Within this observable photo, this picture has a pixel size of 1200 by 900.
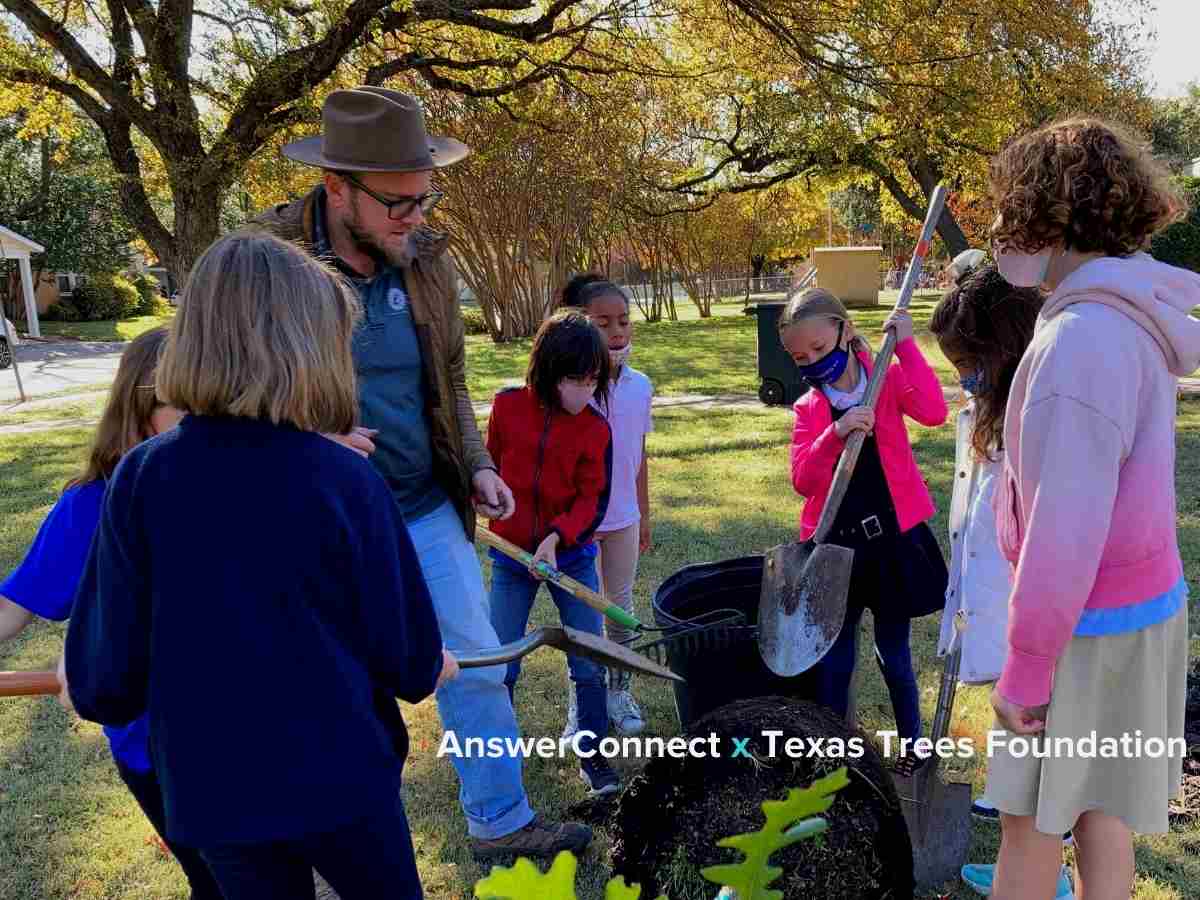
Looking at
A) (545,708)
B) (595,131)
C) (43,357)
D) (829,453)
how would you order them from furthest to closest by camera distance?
1. (43,357)
2. (595,131)
3. (545,708)
4. (829,453)

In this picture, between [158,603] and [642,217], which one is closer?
[158,603]

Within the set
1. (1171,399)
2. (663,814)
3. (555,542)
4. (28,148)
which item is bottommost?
(663,814)

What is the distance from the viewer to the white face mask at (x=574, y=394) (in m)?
3.15

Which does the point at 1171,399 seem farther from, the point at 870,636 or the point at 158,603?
the point at 870,636

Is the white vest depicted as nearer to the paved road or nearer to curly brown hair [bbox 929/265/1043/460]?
curly brown hair [bbox 929/265/1043/460]

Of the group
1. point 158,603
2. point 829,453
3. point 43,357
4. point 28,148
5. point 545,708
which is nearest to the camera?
point 158,603

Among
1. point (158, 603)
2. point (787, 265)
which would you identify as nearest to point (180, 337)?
point (158, 603)

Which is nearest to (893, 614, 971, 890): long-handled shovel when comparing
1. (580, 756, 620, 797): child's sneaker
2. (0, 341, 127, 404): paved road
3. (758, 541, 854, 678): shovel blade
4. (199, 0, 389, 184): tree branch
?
(758, 541, 854, 678): shovel blade

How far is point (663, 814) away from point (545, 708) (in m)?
1.66

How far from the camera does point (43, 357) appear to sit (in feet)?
79.9

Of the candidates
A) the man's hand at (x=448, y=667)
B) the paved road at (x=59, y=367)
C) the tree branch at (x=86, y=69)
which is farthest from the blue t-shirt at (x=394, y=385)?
the paved road at (x=59, y=367)

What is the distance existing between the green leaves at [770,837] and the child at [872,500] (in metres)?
2.34

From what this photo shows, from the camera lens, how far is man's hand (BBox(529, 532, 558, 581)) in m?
3.09

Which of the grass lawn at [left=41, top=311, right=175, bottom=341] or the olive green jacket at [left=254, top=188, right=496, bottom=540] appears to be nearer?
the olive green jacket at [left=254, top=188, right=496, bottom=540]
